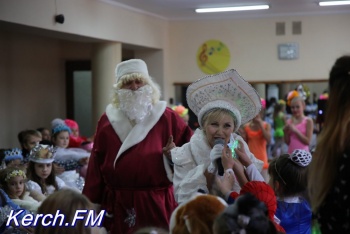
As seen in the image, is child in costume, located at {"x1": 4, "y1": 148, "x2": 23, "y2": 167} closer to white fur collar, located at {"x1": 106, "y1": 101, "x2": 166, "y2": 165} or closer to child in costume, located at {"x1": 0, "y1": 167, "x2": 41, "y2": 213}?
child in costume, located at {"x1": 0, "y1": 167, "x2": 41, "y2": 213}

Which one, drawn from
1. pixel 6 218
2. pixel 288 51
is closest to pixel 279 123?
pixel 288 51

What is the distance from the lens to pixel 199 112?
3256mm

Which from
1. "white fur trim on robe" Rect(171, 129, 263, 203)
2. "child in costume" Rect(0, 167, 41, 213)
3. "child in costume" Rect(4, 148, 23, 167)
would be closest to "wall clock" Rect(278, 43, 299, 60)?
"child in costume" Rect(4, 148, 23, 167)

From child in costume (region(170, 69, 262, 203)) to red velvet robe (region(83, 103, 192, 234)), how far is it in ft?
2.00

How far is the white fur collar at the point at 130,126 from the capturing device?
392 centimetres

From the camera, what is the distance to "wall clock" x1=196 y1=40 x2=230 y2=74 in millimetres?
10305

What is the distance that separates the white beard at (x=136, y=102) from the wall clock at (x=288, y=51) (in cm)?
633

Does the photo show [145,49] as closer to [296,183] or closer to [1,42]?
[1,42]

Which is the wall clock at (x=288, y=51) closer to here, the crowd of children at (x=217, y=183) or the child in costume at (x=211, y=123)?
the crowd of children at (x=217, y=183)

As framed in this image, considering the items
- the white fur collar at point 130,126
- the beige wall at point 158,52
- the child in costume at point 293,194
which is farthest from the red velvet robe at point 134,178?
the beige wall at point 158,52

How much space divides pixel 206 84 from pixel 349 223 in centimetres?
147

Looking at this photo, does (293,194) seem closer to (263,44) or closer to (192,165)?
(192,165)

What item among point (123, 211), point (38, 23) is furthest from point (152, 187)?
point (38, 23)

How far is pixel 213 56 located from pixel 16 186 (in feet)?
20.8
